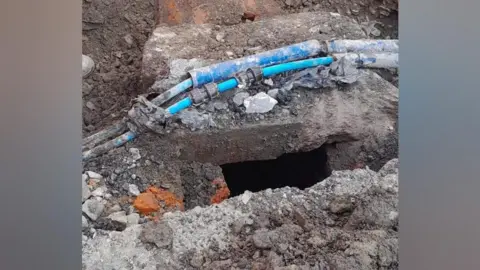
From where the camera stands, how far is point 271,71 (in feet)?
7.11

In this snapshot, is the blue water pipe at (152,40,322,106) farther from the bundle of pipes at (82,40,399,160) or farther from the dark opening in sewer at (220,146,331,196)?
the dark opening in sewer at (220,146,331,196)

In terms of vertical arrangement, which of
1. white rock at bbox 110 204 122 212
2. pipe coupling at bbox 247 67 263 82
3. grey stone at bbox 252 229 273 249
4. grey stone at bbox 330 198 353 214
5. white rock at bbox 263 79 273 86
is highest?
pipe coupling at bbox 247 67 263 82

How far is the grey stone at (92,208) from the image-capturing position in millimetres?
1841

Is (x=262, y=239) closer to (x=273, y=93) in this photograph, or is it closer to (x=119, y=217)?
(x=119, y=217)

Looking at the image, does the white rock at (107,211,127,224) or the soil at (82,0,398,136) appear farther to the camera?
the soil at (82,0,398,136)

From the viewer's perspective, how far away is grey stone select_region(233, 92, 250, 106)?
84.7 inches

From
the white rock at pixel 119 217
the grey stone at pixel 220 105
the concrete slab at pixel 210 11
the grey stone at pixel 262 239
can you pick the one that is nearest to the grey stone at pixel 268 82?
the grey stone at pixel 220 105

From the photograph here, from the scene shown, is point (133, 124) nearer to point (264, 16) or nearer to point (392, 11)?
point (264, 16)

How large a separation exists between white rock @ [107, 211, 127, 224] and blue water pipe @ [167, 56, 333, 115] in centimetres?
43
